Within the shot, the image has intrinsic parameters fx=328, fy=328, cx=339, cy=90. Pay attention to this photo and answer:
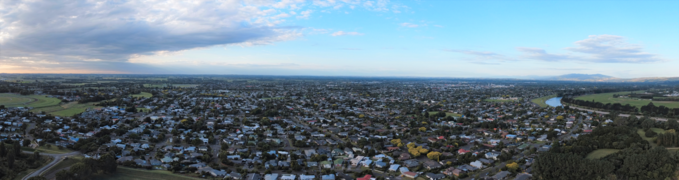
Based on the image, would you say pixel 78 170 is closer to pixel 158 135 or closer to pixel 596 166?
pixel 158 135

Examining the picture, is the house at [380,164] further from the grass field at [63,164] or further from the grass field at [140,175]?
the grass field at [63,164]

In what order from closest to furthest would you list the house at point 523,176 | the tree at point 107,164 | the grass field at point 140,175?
the tree at point 107,164 → the grass field at point 140,175 → the house at point 523,176

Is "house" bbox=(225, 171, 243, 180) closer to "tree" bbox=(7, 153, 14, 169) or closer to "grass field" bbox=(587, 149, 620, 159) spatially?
"tree" bbox=(7, 153, 14, 169)

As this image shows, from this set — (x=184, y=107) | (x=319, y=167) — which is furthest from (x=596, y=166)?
(x=184, y=107)

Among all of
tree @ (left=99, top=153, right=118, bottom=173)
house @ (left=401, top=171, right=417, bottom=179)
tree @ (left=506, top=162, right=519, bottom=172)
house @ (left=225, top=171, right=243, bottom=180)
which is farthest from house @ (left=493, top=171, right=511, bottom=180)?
tree @ (left=99, top=153, right=118, bottom=173)

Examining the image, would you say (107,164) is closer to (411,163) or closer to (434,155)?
(411,163)

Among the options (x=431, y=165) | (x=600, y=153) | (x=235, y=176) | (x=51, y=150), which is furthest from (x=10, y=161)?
(x=600, y=153)

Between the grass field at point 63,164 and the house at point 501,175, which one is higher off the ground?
the grass field at point 63,164

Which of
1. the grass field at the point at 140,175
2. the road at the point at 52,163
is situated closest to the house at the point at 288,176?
the grass field at the point at 140,175
